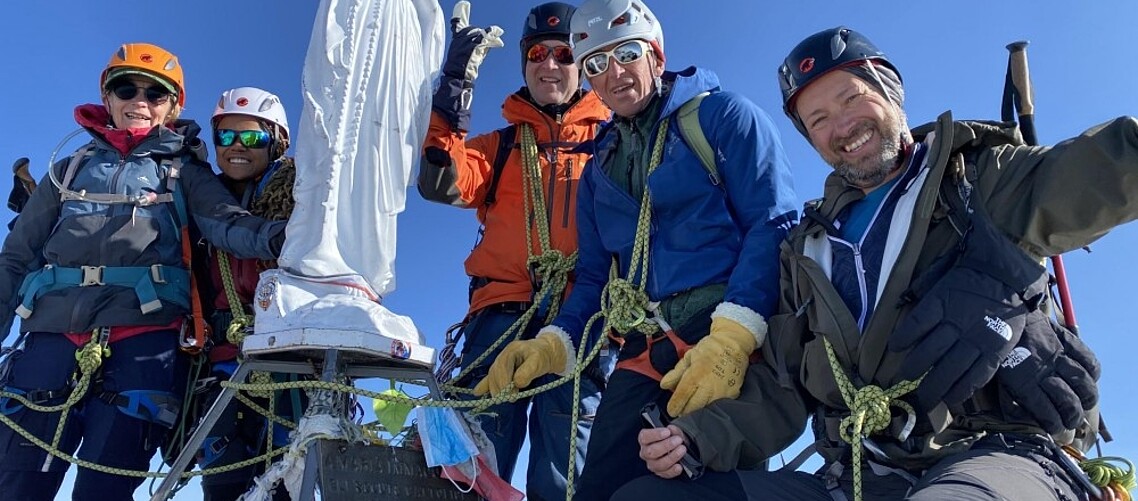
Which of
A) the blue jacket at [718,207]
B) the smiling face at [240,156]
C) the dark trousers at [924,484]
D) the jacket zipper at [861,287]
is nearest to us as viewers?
the dark trousers at [924,484]

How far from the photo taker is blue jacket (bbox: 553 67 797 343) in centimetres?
423

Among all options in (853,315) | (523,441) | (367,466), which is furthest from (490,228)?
(853,315)

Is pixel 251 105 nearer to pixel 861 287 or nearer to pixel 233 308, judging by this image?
pixel 233 308

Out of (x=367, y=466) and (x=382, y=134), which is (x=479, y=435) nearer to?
(x=367, y=466)

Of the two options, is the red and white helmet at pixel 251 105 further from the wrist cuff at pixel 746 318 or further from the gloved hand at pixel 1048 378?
the gloved hand at pixel 1048 378

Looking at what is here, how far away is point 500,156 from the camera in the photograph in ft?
21.7

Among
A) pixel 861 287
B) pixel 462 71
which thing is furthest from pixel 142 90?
pixel 861 287

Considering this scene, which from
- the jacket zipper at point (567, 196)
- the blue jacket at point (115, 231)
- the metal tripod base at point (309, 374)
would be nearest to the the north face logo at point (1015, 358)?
the metal tripod base at point (309, 374)

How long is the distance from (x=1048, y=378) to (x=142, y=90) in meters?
6.49

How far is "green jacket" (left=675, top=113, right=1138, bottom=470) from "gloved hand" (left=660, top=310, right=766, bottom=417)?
0.25 feet

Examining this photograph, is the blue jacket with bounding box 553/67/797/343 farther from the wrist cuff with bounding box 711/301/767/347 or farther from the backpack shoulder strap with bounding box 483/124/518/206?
the backpack shoulder strap with bounding box 483/124/518/206

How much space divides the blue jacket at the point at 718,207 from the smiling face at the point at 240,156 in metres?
3.45

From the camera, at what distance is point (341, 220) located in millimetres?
4559

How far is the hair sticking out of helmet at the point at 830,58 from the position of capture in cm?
404
